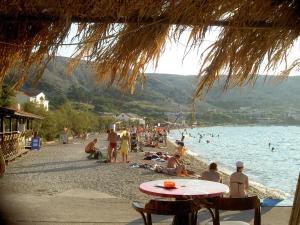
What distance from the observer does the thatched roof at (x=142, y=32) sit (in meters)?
1.96

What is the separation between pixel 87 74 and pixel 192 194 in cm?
181

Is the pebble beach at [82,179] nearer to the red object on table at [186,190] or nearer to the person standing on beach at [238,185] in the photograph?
the person standing on beach at [238,185]

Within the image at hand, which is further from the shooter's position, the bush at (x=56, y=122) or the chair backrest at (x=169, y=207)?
the bush at (x=56, y=122)

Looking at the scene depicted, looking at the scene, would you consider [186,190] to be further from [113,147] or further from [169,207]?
[113,147]

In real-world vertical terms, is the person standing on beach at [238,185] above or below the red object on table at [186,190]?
below

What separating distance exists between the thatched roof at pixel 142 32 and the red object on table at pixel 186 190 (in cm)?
164

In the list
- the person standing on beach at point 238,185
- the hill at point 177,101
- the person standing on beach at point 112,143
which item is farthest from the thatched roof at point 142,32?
the hill at point 177,101

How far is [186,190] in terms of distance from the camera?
397 cm

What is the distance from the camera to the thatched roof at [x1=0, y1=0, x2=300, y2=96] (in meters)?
1.96

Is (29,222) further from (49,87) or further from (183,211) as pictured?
(49,87)

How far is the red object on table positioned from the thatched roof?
5.39 ft

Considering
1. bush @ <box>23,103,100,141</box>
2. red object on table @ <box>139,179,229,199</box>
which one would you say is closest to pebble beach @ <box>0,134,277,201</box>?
red object on table @ <box>139,179,229,199</box>

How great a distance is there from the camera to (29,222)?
562 cm

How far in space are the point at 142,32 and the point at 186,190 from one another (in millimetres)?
2177
